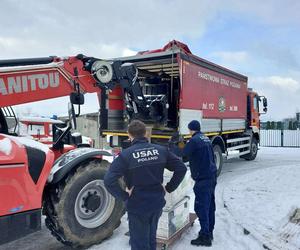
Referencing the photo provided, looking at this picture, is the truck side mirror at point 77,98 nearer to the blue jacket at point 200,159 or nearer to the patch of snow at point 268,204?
the blue jacket at point 200,159

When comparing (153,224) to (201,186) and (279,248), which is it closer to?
(201,186)

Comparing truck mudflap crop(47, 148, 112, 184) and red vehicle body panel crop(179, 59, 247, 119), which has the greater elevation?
red vehicle body panel crop(179, 59, 247, 119)

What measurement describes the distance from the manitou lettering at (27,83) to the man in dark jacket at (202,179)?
204 cm

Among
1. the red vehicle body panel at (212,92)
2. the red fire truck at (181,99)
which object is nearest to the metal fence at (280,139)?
the red vehicle body panel at (212,92)

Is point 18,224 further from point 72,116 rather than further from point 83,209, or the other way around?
point 72,116

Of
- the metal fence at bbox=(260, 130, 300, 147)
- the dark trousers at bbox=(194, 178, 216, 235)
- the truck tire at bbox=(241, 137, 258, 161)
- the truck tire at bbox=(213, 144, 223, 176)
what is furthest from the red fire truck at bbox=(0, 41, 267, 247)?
the metal fence at bbox=(260, 130, 300, 147)

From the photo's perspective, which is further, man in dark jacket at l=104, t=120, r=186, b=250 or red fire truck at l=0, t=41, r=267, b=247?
red fire truck at l=0, t=41, r=267, b=247

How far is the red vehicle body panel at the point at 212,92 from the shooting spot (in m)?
8.27

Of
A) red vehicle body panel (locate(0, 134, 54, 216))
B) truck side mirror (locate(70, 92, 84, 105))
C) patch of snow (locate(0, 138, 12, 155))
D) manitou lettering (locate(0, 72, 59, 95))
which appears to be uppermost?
manitou lettering (locate(0, 72, 59, 95))

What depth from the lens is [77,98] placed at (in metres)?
4.57

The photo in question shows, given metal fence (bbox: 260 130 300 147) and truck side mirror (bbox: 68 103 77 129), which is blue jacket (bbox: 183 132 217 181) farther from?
metal fence (bbox: 260 130 300 147)

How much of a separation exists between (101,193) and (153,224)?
1499 millimetres

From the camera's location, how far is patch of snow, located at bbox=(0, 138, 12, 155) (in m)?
3.49

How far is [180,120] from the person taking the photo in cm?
804
